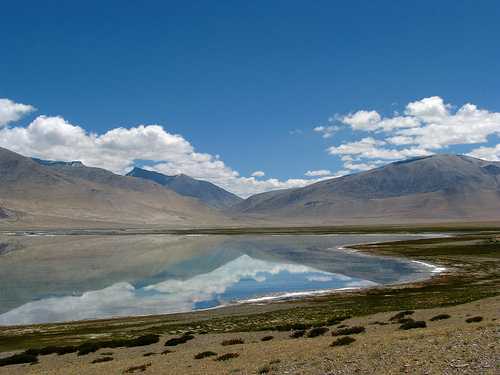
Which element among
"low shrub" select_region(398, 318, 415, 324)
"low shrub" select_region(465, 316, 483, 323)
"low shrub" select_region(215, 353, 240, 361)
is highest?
"low shrub" select_region(465, 316, 483, 323)

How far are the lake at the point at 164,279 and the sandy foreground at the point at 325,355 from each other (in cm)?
1779

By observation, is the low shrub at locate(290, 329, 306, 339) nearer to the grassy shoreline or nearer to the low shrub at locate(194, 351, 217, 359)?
the grassy shoreline

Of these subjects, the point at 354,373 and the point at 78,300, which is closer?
the point at 354,373

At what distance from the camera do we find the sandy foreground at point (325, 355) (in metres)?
15.8

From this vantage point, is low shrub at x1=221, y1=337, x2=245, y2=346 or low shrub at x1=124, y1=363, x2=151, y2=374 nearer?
low shrub at x1=124, y1=363, x2=151, y2=374

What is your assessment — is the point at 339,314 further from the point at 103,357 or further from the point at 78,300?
the point at 78,300

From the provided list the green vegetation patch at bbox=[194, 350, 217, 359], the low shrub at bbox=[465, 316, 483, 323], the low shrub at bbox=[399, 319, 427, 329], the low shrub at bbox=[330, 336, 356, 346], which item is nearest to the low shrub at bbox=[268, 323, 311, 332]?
the low shrub at bbox=[399, 319, 427, 329]

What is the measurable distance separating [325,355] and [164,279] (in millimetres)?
47841

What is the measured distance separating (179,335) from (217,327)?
3131 mm

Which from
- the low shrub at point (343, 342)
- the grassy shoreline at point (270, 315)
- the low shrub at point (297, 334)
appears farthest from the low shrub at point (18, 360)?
the low shrub at point (343, 342)

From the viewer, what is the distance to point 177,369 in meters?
19.5

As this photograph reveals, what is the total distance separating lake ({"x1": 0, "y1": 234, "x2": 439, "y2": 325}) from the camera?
149 feet

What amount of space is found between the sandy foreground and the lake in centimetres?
1779

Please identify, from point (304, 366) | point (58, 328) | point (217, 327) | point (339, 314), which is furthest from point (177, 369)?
point (58, 328)
